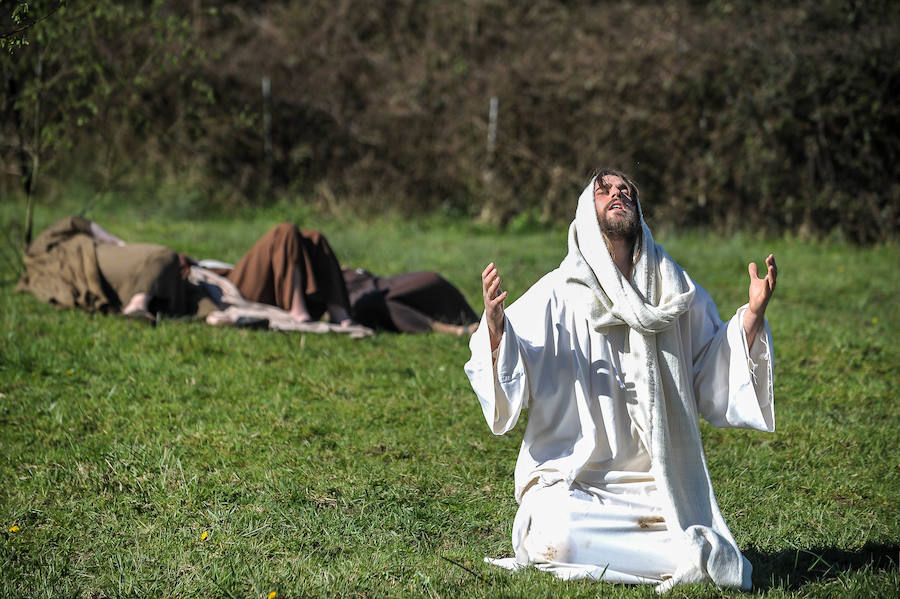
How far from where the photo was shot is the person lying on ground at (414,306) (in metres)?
7.84

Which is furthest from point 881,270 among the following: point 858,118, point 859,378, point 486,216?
point 486,216

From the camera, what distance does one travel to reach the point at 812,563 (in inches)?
156

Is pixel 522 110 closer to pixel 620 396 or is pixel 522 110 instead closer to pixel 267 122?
pixel 267 122

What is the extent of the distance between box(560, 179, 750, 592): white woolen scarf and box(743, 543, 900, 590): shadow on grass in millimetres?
277

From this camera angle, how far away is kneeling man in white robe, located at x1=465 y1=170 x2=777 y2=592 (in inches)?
143

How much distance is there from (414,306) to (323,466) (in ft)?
10.3

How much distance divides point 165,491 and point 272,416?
1.13m

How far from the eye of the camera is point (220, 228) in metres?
12.8

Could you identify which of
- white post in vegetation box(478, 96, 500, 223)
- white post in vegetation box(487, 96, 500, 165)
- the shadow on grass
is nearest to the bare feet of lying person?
the shadow on grass

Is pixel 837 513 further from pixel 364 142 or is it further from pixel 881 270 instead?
pixel 364 142

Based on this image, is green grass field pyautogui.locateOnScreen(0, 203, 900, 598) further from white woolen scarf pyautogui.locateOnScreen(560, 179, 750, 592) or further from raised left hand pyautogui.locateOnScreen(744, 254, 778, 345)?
raised left hand pyautogui.locateOnScreen(744, 254, 778, 345)

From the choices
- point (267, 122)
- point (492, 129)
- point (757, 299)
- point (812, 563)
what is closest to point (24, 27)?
point (757, 299)

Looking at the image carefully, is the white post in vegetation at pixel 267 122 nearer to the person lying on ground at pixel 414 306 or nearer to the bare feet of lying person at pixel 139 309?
the person lying on ground at pixel 414 306

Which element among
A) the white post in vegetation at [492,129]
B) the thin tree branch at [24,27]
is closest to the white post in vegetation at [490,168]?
the white post in vegetation at [492,129]
